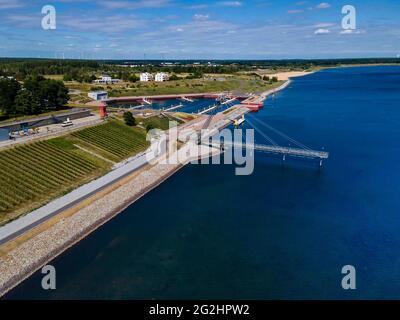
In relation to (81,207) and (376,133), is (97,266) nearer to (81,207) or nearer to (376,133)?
(81,207)

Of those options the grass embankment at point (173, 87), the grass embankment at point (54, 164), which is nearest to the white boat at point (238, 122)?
the grass embankment at point (54, 164)

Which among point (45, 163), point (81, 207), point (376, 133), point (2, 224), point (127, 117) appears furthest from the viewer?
point (376, 133)

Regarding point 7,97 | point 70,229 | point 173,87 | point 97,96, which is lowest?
point 70,229

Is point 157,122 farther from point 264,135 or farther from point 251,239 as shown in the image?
point 251,239

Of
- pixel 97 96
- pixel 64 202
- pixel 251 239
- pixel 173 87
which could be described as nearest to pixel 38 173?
pixel 64 202
